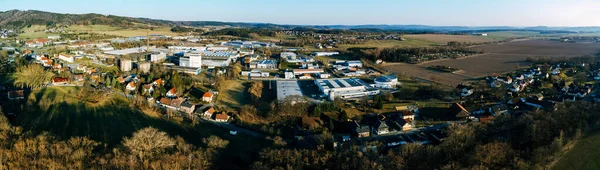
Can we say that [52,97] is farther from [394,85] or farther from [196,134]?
[394,85]

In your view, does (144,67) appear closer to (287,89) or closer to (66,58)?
(66,58)

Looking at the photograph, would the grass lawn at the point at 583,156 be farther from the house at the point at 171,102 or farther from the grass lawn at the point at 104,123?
the house at the point at 171,102

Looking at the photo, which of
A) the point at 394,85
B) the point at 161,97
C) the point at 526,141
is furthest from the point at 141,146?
the point at 394,85

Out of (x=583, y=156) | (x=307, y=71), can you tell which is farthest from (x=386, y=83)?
(x=583, y=156)

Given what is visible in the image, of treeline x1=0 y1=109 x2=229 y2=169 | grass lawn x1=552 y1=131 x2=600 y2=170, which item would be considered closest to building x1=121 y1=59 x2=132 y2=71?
treeline x1=0 y1=109 x2=229 y2=169

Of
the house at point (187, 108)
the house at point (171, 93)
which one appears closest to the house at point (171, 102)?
the house at point (187, 108)

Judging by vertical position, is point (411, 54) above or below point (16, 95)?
above
